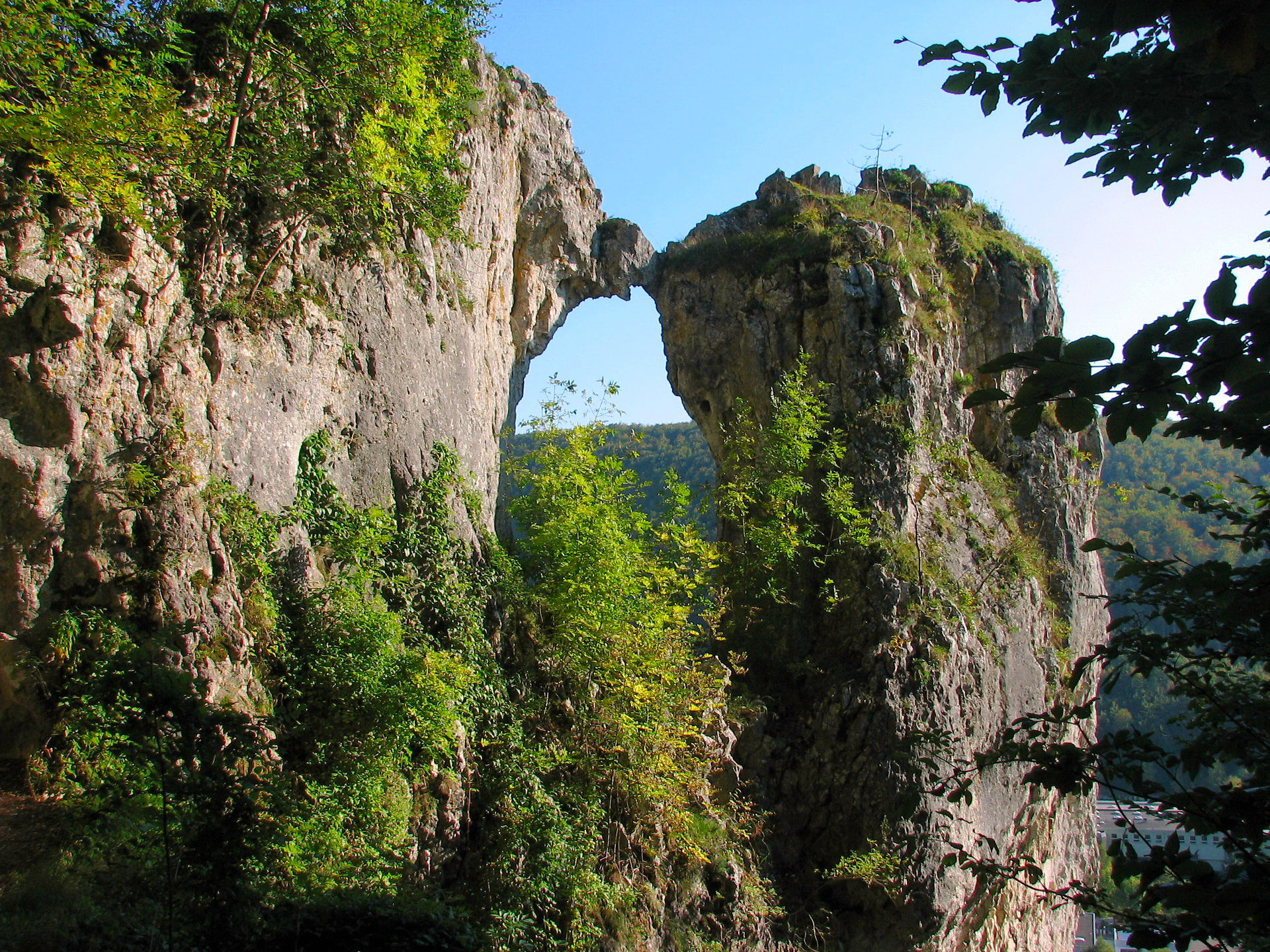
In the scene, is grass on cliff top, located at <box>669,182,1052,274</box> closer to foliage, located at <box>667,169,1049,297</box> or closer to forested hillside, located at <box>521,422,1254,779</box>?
foliage, located at <box>667,169,1049,297</box>

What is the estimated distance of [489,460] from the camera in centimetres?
1028

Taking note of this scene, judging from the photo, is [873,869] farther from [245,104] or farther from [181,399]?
[245,104]

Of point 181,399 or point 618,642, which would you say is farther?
point 618,642

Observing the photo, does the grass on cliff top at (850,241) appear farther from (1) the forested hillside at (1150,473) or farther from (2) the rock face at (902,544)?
(1) the forested hillside at (1150,473)

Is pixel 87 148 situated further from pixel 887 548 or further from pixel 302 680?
pixel 887 548

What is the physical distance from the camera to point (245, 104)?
21.1 feet

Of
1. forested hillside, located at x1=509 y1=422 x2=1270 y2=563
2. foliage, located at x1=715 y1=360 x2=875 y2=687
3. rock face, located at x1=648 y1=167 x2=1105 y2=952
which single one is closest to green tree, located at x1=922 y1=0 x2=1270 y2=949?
rock face, located at x1=648 y1=167 x2=1105 y2=952

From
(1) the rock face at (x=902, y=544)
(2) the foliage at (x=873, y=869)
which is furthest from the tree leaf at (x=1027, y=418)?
(2) the foliage at (x=873, y=869)

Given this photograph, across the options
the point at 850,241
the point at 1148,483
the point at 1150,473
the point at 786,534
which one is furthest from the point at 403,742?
the point at 1150,473

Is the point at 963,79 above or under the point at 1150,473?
under

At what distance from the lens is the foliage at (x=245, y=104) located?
477 centimetres

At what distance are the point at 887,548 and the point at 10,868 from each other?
10014mm

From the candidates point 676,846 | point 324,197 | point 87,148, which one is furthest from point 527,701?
point 87,148

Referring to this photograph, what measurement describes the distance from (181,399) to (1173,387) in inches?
232
